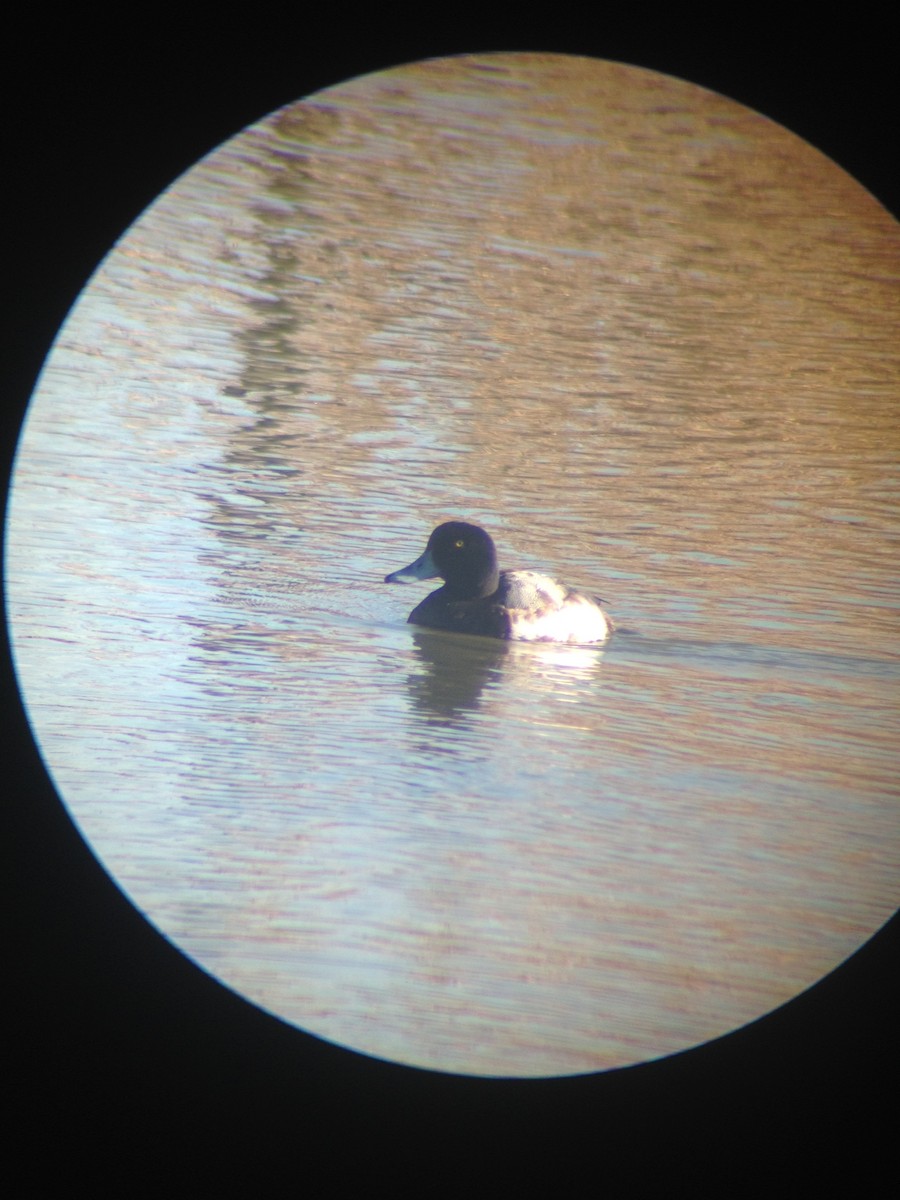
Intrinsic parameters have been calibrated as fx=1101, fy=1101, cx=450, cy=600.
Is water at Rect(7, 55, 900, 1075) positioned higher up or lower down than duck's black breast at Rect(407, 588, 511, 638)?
higher up

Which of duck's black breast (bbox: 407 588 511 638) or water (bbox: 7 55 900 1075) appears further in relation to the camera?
duck's black breast (bbox: 407 588 511 638)

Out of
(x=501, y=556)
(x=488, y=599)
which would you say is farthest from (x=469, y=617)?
(x=501, y=556)

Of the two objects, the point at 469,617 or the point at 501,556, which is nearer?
the point at 469,617

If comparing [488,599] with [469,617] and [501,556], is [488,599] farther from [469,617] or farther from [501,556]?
[501,556]

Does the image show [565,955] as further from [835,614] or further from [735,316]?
[735,316]

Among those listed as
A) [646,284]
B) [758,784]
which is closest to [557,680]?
[758,784]

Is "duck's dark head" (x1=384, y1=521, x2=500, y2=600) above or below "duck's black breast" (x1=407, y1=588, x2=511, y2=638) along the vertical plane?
above
